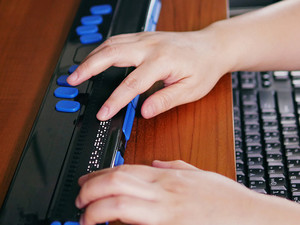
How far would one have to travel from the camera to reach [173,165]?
0.49 metres

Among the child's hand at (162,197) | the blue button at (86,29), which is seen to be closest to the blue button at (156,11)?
the blue button at (86,29)

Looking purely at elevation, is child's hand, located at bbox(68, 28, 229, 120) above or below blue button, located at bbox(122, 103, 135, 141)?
above

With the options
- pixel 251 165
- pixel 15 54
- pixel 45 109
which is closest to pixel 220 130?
pixel 251 165

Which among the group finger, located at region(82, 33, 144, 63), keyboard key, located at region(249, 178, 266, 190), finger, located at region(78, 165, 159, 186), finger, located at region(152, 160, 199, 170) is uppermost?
finger, located at region(82, 33, 144, 63)

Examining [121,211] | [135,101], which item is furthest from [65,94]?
[121,211]

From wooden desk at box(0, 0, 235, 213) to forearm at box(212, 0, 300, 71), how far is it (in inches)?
2.0

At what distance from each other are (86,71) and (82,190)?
0.19m

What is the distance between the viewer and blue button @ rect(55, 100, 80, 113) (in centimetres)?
53

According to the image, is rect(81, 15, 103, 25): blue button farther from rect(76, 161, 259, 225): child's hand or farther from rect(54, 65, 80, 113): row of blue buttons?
rect(76, 161, 259, 225): child's hand

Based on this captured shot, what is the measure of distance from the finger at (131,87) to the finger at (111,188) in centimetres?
11

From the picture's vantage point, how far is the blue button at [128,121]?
0.52 metres

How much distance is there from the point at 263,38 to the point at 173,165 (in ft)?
0.97

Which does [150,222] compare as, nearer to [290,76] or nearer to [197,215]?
[197,215]

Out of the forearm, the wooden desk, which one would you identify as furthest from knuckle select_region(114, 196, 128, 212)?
the forearm
